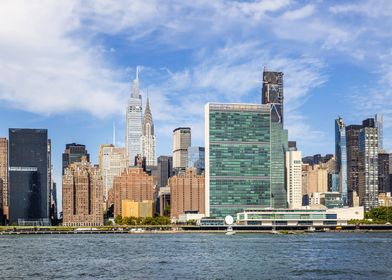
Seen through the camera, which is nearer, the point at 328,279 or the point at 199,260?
the point at 328,279

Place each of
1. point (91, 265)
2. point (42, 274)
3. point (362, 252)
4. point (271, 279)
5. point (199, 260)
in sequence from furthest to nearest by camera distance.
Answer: point (362, 252), point (199, 260), point (91, 265), point (42, 274), point (271, 279)

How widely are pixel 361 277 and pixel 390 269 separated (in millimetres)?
12495

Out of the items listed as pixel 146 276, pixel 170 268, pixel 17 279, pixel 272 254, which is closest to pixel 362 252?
pixel 272 254

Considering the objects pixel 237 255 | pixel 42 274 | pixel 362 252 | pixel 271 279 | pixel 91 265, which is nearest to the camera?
pixel 271 279

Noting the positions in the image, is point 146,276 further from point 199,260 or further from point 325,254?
point 325,254

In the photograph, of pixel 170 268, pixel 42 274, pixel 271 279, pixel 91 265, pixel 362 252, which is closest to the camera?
pixel 271 279

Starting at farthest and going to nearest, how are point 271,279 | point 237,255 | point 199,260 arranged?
point 237,255
point 199,260
point 271,279

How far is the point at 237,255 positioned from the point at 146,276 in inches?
1683

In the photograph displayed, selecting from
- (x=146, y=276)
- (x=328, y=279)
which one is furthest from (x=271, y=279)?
(x=146, y=276)

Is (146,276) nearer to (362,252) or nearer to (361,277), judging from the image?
(361,277)

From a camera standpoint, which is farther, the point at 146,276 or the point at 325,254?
the point at 325,254

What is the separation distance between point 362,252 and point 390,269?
1624 inches

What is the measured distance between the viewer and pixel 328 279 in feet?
303

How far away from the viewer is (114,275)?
3853 inches
